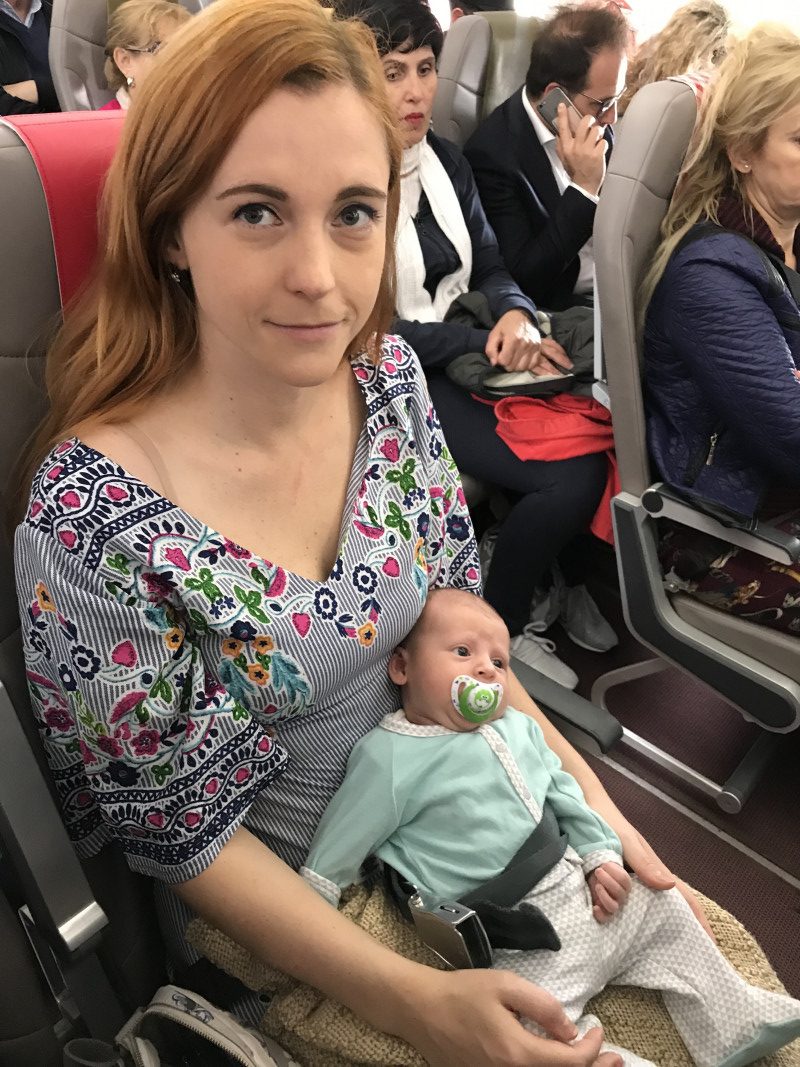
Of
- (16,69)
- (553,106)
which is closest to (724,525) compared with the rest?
(553,106)

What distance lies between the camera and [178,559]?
0.78 meters

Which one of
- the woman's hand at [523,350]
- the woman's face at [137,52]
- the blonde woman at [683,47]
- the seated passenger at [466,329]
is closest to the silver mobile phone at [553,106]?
the blonde woman at [683,47]

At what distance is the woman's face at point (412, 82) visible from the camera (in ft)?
6.44

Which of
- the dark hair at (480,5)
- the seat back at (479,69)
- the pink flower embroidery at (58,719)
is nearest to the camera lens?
the pink flower embroidery at (58,719)

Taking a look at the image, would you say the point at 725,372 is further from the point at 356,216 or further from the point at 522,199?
the point at 522,199

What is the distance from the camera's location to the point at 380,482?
995 mm

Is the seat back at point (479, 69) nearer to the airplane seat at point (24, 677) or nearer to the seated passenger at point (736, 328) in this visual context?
the seated passenger at point (736, 328)

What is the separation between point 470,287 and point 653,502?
91cm

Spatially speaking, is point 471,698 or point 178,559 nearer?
point 178,559

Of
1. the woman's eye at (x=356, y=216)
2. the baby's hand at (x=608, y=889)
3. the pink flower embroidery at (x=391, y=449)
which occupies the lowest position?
the baby's hand at (x=608, y=889)

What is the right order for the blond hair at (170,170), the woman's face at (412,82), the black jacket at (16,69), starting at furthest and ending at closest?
the black jacket at (16,69) → the woman's face at (412,82) → the blond hair at (170,170)

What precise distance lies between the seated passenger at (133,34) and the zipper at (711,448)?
160 cm

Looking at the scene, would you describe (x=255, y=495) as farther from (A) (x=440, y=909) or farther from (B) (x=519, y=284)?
(B) (x=519, y=284)

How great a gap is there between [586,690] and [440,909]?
55.2 inches
